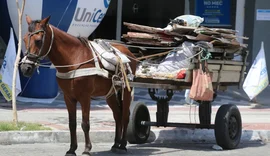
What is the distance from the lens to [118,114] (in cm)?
923

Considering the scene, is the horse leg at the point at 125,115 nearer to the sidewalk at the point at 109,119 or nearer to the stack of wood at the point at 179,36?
the stack of wood at the point at 179,36

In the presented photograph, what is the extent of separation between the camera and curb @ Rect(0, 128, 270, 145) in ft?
32.2

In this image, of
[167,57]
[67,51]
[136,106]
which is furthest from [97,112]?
[67,51]

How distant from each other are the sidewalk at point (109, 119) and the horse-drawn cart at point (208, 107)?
2.31 feet

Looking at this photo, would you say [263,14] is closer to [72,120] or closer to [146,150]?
[146,150]

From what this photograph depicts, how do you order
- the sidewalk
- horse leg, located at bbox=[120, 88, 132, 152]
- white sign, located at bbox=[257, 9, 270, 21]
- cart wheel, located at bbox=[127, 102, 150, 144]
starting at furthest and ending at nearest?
white sign, located at bbox=[257, 9, 270, 21]
the sidewalk
cart wheel, located at bbox=[127, 102, 150, 144]
horse leg, located at bbox=[120, 88, 132, 152]

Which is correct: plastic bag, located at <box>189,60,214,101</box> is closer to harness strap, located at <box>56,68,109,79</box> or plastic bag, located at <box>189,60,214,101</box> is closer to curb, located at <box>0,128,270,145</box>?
harness strap, located at <box>56,68,109,79</box>

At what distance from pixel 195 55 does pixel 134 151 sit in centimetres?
179

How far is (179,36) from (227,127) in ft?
5.25

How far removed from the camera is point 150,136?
10.7 meters

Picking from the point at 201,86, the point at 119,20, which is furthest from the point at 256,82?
the point at 119,20

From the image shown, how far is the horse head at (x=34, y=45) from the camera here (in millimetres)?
7625

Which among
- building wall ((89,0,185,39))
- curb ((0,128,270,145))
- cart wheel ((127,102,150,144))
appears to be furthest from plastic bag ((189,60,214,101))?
building wall ((89,0,185,39))

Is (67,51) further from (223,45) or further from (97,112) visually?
(97,112)
